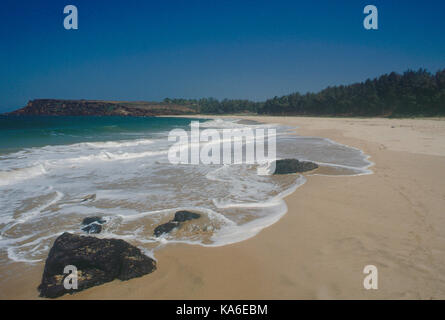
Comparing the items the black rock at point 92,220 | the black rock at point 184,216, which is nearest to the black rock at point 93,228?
the black rock at point 92,220

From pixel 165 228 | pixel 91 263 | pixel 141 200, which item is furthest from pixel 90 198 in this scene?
pixel 91 263

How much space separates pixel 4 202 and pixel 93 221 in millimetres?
2850

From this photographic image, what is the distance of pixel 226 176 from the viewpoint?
7160mm

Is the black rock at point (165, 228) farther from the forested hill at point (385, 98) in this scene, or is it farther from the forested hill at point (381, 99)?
the forested hill at point (381, 99)

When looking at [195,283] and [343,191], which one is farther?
[343,191]

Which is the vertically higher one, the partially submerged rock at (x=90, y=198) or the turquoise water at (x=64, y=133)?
the turquoise water at (x=64, y=133)

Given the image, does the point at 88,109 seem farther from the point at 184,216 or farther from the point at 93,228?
the point at 184,216

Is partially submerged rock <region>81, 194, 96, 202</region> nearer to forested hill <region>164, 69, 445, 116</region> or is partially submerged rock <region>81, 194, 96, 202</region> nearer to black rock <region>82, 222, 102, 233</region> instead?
black rock <region>82, 222, 102, 233</region>

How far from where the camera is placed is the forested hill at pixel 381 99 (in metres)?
42.5

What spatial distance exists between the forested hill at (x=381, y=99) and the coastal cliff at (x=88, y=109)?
57294 mm

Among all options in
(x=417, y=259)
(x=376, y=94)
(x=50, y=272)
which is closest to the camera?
(x=50, y=272)

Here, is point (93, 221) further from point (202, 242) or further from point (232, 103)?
point (232, 103)

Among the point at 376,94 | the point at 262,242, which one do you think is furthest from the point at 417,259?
the point at 376,94
